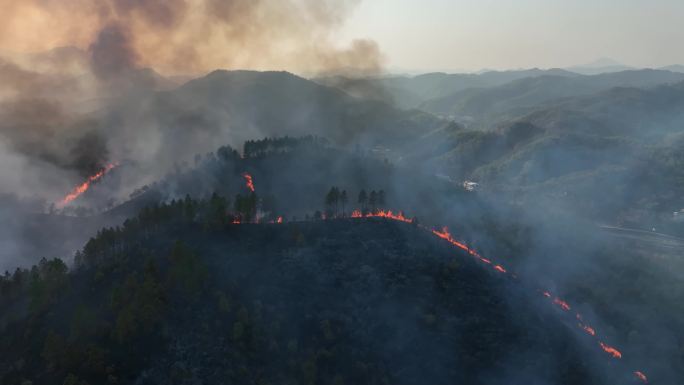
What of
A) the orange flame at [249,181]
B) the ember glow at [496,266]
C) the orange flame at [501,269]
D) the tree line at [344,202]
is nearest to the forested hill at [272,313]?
the ember glow at [496,266]

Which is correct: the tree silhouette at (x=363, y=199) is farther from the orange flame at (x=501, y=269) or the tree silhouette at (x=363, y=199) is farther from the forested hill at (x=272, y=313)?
the forested hill at (x=272, y=313)

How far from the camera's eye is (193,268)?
327 ft

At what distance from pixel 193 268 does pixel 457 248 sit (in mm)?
61021

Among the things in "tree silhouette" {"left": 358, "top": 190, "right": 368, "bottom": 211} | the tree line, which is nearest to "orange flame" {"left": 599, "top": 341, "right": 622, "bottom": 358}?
the tree line

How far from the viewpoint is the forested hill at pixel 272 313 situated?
84500 mm

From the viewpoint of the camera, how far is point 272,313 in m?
97.9

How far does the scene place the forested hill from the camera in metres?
84.5

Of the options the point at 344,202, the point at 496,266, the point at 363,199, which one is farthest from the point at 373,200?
the point at 496,266

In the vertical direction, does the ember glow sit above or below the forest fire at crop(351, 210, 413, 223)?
below

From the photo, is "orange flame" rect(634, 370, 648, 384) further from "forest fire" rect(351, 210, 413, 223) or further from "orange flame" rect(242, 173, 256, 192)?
"orange flame" rect(242, 173, 256, 192)

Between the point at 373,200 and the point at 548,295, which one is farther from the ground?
the point at 373,200

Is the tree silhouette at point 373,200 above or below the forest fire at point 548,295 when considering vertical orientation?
above

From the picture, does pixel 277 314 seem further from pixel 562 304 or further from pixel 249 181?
pixel 249 181

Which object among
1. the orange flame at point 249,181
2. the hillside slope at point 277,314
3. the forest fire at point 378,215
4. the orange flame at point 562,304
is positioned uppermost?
the orange flame at point 249,181
